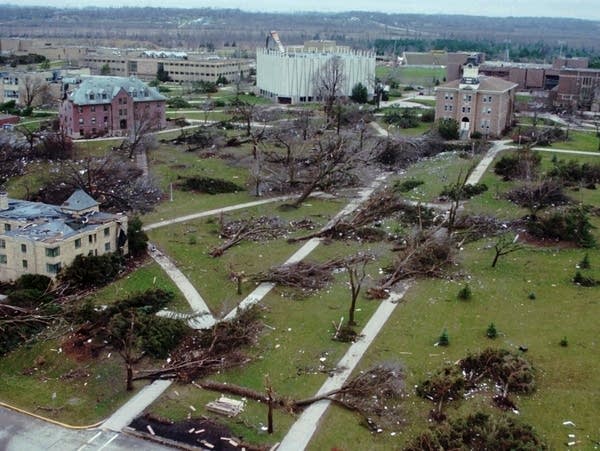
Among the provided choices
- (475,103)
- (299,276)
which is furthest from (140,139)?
(475,103)

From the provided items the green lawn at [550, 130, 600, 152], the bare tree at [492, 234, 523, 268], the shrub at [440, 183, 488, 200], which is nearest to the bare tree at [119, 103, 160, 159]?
the shrub at [440, 183, 488, 200]

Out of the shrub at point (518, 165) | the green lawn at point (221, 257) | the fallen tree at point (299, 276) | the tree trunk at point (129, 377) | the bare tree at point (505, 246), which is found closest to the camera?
the tree trunk at point (129, 377)

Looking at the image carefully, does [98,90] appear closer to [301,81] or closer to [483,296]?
[301,81]

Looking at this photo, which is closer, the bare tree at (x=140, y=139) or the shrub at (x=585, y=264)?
the shrub at (x=585, y=264)

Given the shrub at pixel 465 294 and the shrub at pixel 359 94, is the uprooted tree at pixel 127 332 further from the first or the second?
the shrub at pixel 359 94

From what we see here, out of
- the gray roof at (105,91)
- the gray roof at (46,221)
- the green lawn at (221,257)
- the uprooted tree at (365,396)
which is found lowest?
the uprooted tree at (365,396)

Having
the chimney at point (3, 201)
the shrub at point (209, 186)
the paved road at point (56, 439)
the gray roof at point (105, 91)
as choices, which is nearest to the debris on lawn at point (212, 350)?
the paved road at point (56, 439)

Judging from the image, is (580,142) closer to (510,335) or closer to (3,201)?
(510,335)
